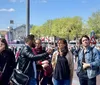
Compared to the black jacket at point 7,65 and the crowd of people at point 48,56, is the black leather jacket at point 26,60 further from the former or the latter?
the black jacket at point 7,65

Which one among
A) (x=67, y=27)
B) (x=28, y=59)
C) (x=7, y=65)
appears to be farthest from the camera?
(x=67, y=27)

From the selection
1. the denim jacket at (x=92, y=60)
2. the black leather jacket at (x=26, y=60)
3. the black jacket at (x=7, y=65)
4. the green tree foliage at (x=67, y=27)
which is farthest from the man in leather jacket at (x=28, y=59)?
the green tree foliage at (x=67, y=27)

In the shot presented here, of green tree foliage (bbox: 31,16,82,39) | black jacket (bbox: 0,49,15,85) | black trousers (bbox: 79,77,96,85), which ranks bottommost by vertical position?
black trousers (bbox: 79,77,96,85)

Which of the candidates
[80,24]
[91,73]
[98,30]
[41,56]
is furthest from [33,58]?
[80,24]

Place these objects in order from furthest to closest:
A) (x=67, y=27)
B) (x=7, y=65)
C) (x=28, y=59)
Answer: (x=67, y=27) → (x=7, y=65) → (x=28, y=59)

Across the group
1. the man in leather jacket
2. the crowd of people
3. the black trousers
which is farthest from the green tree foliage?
the man in leather jacket

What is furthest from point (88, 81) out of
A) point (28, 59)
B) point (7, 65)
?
point (7, 65)

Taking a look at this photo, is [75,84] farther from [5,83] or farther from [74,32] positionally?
[74,32]

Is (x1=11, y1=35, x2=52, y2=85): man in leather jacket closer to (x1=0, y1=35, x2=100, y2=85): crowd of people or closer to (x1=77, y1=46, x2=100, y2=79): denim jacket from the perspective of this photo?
(x1=0, y1=35, x2=100, y2=85): crowd of people

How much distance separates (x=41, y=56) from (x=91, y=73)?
101 cm

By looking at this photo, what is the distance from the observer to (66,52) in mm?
6180

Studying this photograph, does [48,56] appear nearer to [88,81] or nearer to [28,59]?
[28,59]

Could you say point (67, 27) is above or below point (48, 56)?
above

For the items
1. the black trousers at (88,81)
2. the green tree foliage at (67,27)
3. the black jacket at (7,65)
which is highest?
the green tree foliage at (67,27)
